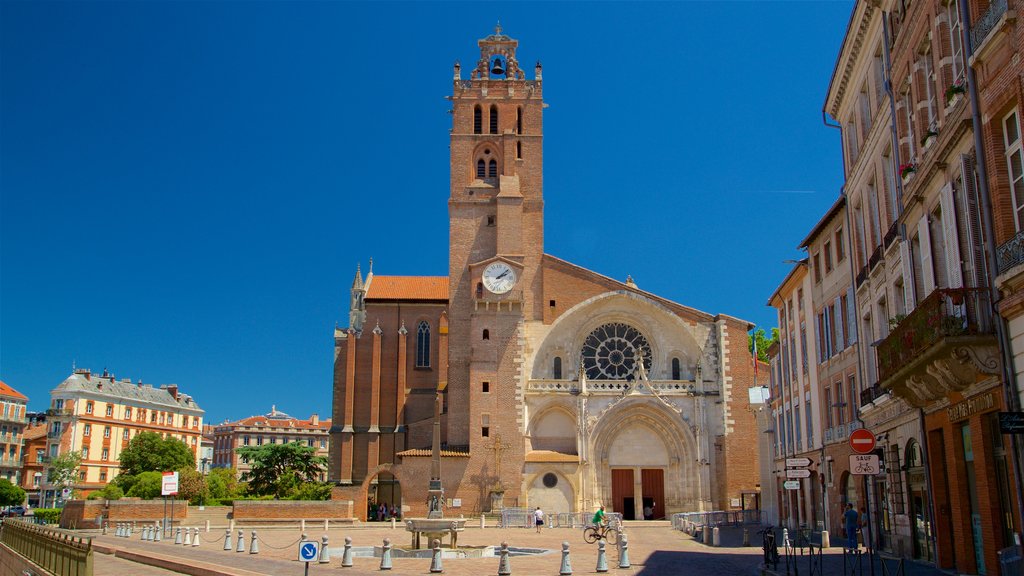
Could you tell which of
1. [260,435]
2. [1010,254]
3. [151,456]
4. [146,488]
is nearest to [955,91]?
[1010,254]

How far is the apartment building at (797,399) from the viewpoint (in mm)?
33094

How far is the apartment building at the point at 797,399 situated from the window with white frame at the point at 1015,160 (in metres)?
19.6

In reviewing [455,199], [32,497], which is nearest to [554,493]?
[455,199]

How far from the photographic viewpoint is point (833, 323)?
97.7ft

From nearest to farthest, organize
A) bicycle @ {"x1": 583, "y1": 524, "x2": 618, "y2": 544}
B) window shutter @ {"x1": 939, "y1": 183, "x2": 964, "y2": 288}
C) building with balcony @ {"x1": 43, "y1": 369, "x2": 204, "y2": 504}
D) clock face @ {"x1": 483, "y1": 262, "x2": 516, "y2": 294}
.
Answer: window shutter @ {"x1": 939, "y1": 183, "x2": 964, "y2": 288}
bicycle @ {"x1": 583, "y1": 524, "x2": 618, "y2": 544}
clock face @ {"x1": 483, "y1": 262, "x2": 516, "y2": 294}
building with balcony @ {"x1": 43, "y1": 369, "x2": 204, "y2": 504}

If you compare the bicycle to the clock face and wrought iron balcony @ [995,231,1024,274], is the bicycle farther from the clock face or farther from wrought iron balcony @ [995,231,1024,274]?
the clock face

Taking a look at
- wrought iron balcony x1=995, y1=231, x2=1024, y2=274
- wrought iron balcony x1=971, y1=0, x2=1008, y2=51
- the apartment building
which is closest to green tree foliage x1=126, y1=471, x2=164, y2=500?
the apartment building

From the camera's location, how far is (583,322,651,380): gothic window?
5106cm

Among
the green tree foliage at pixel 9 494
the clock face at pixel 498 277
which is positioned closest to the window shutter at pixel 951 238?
the clock face at pixel 498 277

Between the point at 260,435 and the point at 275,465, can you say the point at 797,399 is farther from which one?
the point at 260,435

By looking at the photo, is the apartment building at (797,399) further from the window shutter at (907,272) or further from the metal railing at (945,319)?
the metal railing at (945,319)

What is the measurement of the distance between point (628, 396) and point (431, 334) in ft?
68.4

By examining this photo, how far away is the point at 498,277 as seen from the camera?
5091 centimetres

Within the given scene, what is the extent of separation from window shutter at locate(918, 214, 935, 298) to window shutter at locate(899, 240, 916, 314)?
2.75 ft
